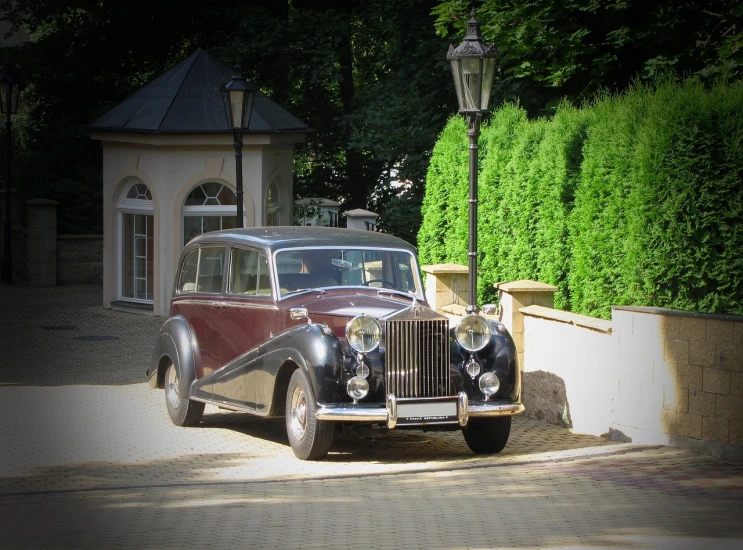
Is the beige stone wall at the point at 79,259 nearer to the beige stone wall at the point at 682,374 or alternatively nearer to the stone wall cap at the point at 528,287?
the stone wall cap at the point at 528,287

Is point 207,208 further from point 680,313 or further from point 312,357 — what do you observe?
point 680,313

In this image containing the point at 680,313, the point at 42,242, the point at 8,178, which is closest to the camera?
the point at 680,313

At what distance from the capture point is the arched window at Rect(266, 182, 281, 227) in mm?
25234

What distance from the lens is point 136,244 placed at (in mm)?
25438

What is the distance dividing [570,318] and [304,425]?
3.42 meters

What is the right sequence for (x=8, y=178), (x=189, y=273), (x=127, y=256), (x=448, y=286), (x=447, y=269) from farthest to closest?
1. (x=8, y=178)
2. (x=127, y=256)
3. (x=448, y=286)
4. (x=447, y=269)
5. (x=189, y=273)

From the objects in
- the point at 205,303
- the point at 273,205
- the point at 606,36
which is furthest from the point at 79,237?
the point at 205,303

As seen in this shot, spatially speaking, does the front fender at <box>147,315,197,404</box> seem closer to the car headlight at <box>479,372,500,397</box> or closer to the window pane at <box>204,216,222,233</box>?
the car headlight at <box>479,372,500,397</box>

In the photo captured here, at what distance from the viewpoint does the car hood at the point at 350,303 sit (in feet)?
35.9

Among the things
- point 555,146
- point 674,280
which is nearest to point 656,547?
point 674,280

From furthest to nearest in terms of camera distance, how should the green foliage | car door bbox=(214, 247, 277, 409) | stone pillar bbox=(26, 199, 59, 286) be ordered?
1. stone pillar bbox=(26, 199, 59, 286)
2. the green foliage
3. car door bbox=(214, 247, 277, 409)

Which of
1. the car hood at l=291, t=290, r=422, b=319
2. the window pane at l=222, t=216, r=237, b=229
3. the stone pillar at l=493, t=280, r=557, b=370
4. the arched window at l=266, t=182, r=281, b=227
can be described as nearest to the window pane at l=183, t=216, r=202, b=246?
the window pane at l=222, t=216, r=237, b=229

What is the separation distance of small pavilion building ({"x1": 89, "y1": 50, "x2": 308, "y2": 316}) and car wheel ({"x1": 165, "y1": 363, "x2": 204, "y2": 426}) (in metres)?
11.4

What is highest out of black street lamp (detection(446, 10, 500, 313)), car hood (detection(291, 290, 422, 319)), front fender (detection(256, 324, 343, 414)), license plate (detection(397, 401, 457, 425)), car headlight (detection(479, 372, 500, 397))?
black street lamp (detection(446, 10, 500, 313))
